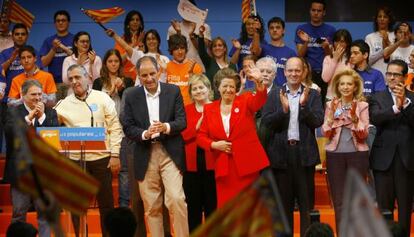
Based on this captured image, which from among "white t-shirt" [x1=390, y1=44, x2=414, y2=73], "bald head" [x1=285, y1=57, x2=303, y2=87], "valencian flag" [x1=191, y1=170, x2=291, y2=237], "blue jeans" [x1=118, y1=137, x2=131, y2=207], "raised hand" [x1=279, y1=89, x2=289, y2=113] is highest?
"white t-shirt" [x1=390, y1=44, x2=414, y2=73]

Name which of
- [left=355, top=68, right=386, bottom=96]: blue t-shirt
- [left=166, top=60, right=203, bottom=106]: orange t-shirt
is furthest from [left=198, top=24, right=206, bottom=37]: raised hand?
[left=355, top=68, right=386, bottom=96]: blue t-shirt

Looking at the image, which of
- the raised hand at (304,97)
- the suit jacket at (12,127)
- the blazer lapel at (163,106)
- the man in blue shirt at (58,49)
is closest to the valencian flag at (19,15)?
the man in blue shirt at (58,49)

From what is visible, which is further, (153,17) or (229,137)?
(153,17)

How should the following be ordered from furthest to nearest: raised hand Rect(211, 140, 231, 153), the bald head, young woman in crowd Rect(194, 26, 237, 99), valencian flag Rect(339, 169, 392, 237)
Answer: young woman in crowd Rect(194, 26, 237, 99), the bald head, raised hand Rect(211, 140, 231, 153), valencian flag Rect(339, 169, 392, 237)

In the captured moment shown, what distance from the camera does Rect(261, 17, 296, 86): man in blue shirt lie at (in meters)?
10.0

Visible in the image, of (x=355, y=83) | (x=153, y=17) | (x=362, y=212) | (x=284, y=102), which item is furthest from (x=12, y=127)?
(x=362, y=212)

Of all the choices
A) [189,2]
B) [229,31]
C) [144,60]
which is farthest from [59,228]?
[229,31]

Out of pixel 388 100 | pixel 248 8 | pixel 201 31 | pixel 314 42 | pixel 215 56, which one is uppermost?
pixel 248 8

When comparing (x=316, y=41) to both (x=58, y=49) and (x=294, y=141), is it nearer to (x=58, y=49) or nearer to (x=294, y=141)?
(x=58, y=49)

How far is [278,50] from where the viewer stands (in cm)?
1016

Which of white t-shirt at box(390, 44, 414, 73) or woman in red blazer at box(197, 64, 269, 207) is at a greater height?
white t-shirt at box(390, 44, 414, 73)

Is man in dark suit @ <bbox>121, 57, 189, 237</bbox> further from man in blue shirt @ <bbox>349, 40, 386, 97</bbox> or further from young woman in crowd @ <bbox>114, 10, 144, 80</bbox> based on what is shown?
young woman in crowd @ <bbox>114, 10, 144, 80</bbox>

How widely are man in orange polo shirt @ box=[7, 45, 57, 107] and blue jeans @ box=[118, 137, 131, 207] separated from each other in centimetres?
122

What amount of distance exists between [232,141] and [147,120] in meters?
0.74
